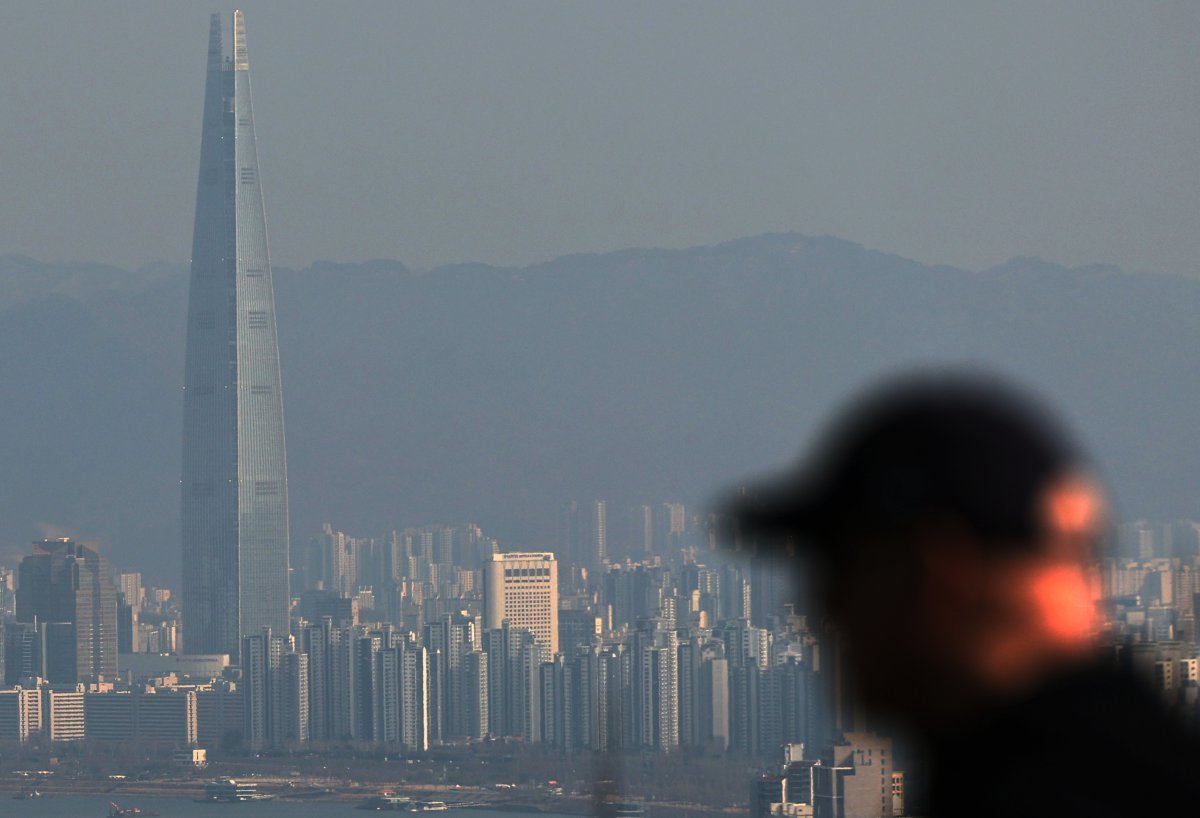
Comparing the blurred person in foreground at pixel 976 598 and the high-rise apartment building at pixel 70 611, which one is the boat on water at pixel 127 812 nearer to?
the high-rise apartment building at pixel 70 611

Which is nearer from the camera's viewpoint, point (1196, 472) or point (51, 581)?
point (1196, 472)

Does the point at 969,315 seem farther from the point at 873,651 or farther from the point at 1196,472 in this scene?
the point at 873,651

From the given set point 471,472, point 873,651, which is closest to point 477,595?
point 471,472

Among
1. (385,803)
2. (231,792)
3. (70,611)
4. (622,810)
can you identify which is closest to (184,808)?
(231,792)

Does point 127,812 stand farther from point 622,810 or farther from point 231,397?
point 231,397

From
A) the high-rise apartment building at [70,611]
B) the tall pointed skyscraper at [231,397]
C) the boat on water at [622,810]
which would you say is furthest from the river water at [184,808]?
the tall pointed skyscraper at [231,397]

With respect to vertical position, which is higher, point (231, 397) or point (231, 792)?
point (231, 397)
